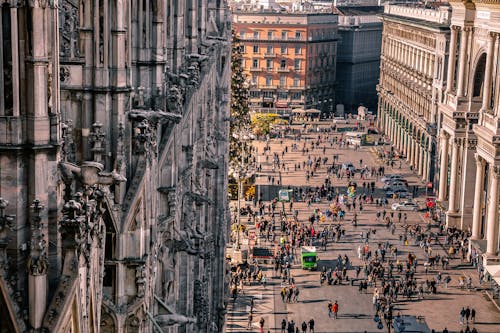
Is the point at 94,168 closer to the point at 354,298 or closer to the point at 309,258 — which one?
the point at 354,298

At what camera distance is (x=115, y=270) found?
15594 mm

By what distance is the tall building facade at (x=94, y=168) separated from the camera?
33.2 ft

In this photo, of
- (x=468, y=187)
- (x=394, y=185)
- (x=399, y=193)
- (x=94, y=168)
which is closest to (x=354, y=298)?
(x=468, y=187)

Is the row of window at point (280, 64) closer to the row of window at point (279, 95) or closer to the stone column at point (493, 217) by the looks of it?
the row of window at point (279, 95)

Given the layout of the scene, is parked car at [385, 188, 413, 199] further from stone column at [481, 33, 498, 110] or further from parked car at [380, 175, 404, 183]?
stone column at [481, 33, 498, 110]

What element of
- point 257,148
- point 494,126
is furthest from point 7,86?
point 257,148

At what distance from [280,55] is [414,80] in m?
41.6

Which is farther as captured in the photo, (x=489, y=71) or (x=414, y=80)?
(x=414, y=80)

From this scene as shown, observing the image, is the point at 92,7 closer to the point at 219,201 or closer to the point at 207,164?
the point at 207,164

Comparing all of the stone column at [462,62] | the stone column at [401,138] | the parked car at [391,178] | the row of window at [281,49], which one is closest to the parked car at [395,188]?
the parked car at [391,178]

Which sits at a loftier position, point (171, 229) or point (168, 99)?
point (168, 99)

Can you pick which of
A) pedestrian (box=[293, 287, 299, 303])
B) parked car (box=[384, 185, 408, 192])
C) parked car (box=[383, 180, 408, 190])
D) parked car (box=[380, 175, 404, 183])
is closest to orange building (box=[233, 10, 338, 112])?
parked car (box=[380, 175, 404, 183])

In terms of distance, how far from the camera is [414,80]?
128 m

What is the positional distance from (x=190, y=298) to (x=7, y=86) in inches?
678
